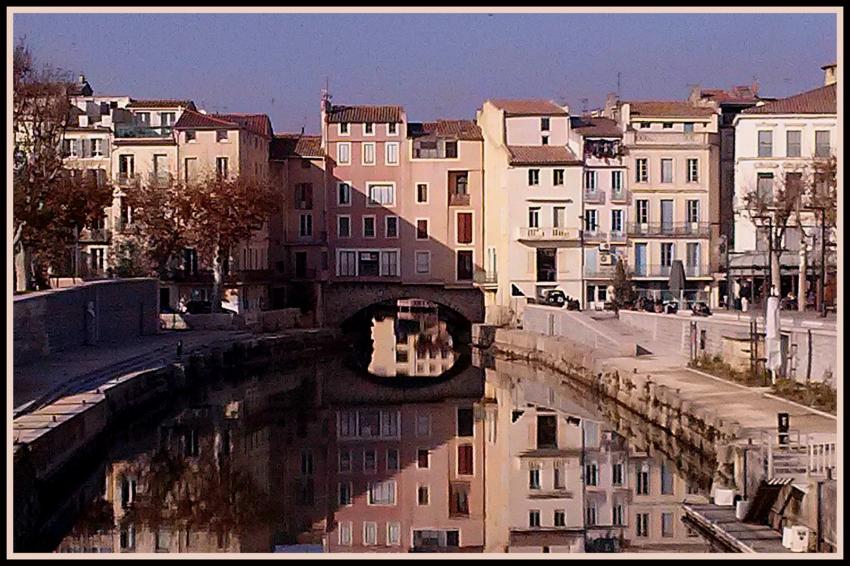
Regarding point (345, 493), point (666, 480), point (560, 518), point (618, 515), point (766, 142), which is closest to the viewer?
point (618, 515)

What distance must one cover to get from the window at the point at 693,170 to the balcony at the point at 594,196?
3.67m

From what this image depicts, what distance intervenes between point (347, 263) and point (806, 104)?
816 inches

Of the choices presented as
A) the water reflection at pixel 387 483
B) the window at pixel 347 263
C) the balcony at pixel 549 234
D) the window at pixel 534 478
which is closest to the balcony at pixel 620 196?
Result: the balcony at pixel 549 234

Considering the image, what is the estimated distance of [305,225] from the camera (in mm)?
62906

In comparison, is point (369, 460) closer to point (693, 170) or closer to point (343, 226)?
point (693, 170)

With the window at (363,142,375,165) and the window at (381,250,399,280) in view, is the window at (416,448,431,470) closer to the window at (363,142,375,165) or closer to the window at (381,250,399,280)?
the window at (381,250,399,280)

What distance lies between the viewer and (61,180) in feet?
135

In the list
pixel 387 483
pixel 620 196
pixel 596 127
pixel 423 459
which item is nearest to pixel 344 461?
pixel 423 459

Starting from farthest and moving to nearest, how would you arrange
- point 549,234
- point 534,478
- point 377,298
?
point 377,298 < point 549,234 < point 534,478

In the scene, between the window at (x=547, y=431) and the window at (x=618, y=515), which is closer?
the window at (x=618, y=515)

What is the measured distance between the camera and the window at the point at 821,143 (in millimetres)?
52312

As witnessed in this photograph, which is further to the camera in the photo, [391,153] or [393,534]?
[391,153]

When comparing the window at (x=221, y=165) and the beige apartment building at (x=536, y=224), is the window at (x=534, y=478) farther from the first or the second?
the window at (x=221, y=165)

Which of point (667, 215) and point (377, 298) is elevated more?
point (667, 215)
